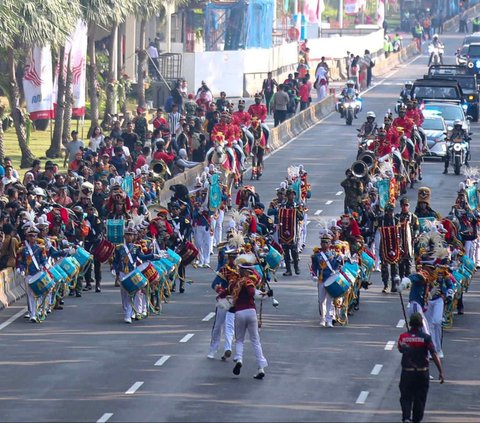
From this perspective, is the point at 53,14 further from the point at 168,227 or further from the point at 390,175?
the point at 168,227

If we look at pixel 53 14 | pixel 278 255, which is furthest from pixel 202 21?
pixel 278 255

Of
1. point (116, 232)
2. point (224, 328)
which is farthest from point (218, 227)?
point (224, 328)

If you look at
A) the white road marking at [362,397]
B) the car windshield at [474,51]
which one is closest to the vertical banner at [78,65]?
the white road marking at [362,397]

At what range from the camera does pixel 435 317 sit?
82.4 ft

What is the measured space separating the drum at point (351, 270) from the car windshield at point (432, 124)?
22.1m

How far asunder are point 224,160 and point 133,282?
45.9ft

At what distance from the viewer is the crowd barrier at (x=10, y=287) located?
97.4 ft

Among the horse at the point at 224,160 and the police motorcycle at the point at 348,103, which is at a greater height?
the horse at the point at 224,160

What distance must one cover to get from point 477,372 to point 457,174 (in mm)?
23993

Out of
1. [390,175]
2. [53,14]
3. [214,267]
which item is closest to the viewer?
[214,267]

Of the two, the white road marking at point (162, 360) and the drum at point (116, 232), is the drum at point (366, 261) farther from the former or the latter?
the white road marking at point (162, 360)

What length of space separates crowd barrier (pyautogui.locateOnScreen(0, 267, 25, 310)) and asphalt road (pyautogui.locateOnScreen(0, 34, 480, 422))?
0.25 metres

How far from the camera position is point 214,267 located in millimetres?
34156

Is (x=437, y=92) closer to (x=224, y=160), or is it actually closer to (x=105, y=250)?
(x=224, y=160)
